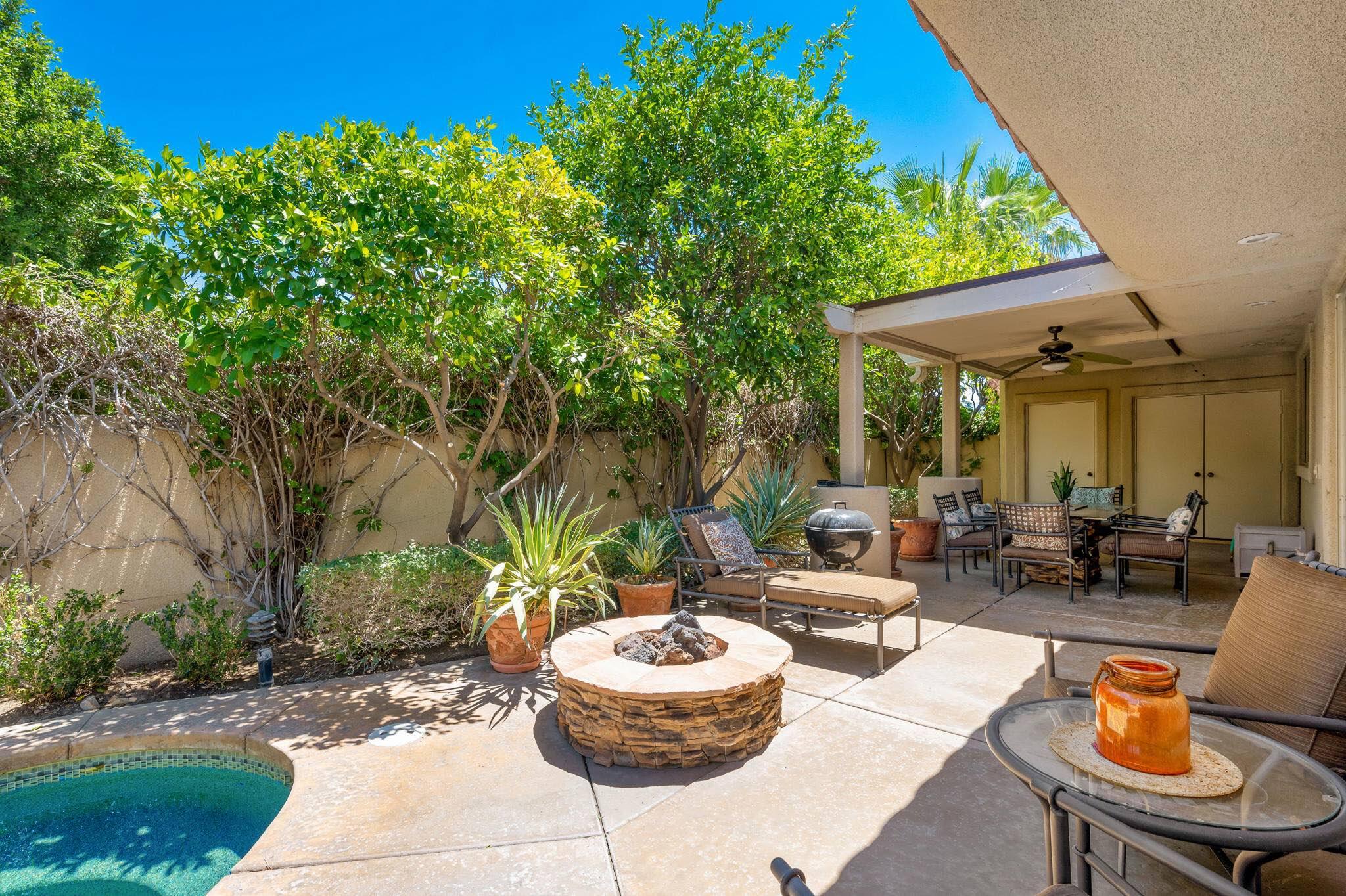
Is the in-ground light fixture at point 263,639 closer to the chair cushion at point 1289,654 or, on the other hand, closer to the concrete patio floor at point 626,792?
the concrete patio floor at point 626,792

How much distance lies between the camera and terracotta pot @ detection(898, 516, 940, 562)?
863 cm

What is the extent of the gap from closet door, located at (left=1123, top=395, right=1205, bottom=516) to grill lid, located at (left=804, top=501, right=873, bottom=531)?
710 centimetres

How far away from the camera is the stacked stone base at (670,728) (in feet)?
9.65

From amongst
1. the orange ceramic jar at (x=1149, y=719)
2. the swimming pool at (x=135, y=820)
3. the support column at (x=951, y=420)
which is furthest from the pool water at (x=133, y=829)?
the support column at (x=951, y=420)

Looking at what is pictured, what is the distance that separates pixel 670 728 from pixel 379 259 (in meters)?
3.08

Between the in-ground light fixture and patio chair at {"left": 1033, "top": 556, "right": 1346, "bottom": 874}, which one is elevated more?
patio chair at {"left": 1033, "top": 556, "right": 1346, "bottom": 874}

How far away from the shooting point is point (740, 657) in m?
3.32

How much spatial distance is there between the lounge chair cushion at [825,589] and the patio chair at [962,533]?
2.66 meters

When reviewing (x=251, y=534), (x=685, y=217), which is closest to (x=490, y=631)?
(x=251, y=534)

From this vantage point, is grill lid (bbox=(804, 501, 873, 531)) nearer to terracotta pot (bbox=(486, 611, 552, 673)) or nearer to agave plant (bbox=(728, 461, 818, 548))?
agave plant (bbox=(728, 461, 818, 548))

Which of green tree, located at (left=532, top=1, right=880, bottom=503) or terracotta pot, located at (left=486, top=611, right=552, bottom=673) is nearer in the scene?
terracotta pot, located at (left=486, top=611, right=552, bottom=673)

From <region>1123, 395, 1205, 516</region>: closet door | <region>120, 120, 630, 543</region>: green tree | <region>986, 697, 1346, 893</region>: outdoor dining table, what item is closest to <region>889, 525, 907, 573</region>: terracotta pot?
<region>120, 120, 630, 543</region>: green tree

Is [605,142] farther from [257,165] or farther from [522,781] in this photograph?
[522,781]

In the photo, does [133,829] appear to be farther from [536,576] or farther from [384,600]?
[536,576]
